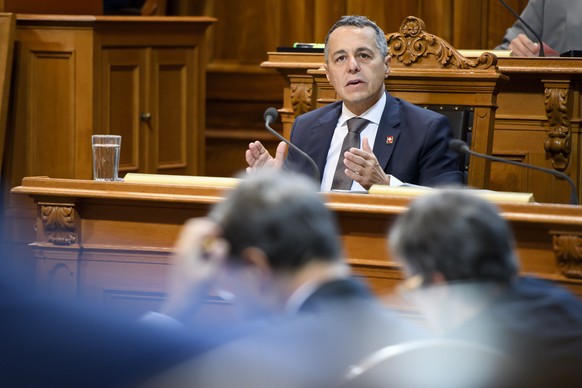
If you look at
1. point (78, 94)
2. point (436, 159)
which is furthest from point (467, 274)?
point (78, 94)

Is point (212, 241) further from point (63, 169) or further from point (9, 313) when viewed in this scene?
A: point (63, 169)

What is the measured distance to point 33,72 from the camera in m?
6.23

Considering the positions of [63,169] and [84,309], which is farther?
[63,169]

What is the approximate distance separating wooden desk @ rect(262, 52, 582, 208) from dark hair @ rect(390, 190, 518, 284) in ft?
9.94

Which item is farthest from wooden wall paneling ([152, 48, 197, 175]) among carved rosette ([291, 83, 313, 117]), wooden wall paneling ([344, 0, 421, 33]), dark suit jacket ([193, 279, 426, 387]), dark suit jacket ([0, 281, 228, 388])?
dark suit jacket ([193, 279, 426, 387])

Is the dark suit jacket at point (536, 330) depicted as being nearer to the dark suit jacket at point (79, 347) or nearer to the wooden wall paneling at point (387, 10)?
the dark suit jacket at point (79, 347)

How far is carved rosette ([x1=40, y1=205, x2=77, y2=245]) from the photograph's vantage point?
336 centimetres

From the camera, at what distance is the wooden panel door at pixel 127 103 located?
6.41 m

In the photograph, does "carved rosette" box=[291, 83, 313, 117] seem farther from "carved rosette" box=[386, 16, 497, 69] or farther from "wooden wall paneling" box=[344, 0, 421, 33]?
"wooden wall paneling" box=[344, 0, 421, 33]

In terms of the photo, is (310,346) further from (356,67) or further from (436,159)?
(356,67)

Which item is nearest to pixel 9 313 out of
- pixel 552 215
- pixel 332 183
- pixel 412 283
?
pixel 412 283

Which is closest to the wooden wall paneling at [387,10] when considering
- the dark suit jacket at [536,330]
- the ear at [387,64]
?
the ear at [387,64]

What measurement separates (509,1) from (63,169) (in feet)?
9.71

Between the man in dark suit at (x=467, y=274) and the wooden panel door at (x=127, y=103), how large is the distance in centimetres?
480
